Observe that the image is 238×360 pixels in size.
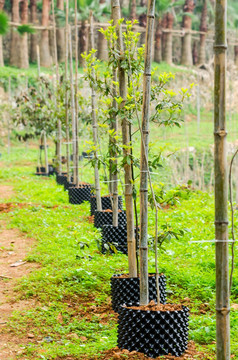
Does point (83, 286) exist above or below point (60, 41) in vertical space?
below

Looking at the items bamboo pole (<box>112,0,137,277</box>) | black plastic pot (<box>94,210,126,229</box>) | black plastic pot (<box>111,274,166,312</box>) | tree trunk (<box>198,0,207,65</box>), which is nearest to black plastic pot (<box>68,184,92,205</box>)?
black plastic pot (<box>94,210,126,229</box>)

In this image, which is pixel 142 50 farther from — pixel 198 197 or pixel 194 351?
pixel 198 197

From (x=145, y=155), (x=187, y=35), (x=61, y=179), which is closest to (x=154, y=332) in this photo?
(x=145, y=155)

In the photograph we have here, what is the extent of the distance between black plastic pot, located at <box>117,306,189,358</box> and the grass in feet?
0.85

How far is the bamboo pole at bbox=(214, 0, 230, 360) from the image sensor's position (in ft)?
7.18

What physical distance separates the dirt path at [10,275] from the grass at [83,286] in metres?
0.08

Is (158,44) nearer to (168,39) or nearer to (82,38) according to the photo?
(168,39)

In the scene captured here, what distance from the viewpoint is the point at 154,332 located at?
3.48 meters

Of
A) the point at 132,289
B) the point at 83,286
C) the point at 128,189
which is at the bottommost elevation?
the point at 83,286

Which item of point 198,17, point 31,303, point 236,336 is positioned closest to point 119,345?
point 236,336

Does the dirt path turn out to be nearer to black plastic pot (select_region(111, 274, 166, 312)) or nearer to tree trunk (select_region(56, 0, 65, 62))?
black plastic pot (select_region(111, 274, 166, 312))

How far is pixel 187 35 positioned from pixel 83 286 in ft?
97.5

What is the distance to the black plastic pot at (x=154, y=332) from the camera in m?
3.48

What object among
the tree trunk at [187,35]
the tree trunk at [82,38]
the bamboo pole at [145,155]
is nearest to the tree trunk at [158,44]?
the tree trunk at [187,35]
